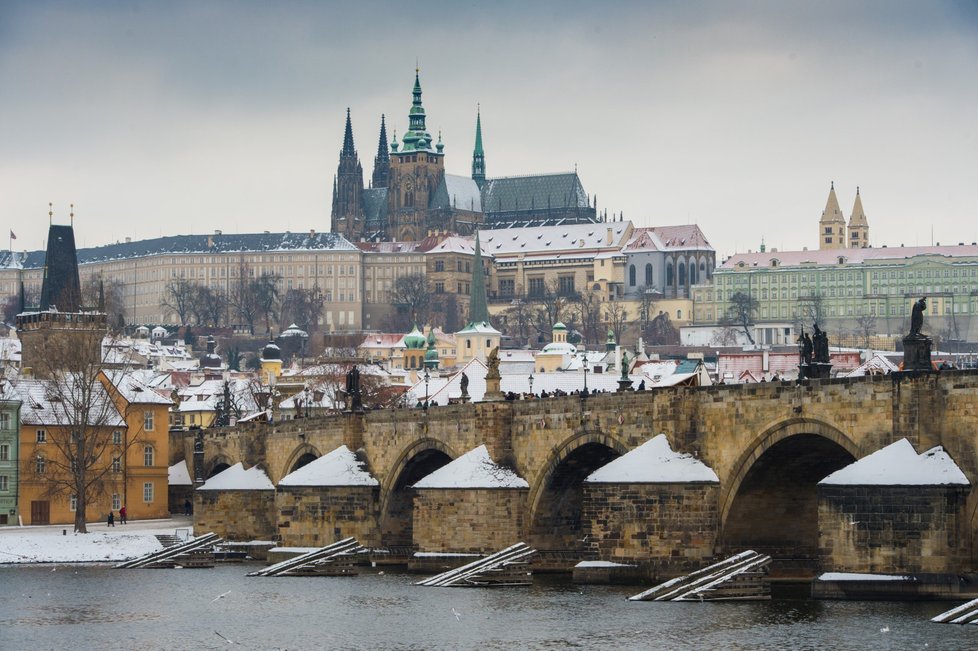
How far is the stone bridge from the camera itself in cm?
4572

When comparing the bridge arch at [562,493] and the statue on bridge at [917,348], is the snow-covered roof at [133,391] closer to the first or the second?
the bridge arch at [562,493]

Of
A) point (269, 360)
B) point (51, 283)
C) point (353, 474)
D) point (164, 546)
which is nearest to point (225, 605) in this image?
point (353, 474)

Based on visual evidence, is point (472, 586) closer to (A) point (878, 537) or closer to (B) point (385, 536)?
(B) point (385, 536)

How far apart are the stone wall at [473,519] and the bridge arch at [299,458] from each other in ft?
59.1

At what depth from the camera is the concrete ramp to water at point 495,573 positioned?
58.4m

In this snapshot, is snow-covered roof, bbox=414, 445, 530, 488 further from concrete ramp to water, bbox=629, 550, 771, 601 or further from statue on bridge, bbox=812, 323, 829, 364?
statue on bridge, bbox=812, 323, 829, 364

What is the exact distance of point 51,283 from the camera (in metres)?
123

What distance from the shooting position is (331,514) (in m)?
70.9

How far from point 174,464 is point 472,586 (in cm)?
4658

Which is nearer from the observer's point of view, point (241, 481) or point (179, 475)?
point (241, 481)

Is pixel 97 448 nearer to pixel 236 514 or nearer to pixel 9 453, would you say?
pixel 9 453

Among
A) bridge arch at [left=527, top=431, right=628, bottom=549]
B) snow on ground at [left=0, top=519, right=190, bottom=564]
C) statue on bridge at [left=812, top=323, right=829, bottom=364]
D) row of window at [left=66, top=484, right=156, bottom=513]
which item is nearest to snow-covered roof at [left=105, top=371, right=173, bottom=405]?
row of window at [left=66, top=484, right=156, bottom=513]

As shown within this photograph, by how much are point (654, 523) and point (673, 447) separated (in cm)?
224

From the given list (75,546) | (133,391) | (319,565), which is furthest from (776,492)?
(133,391)
